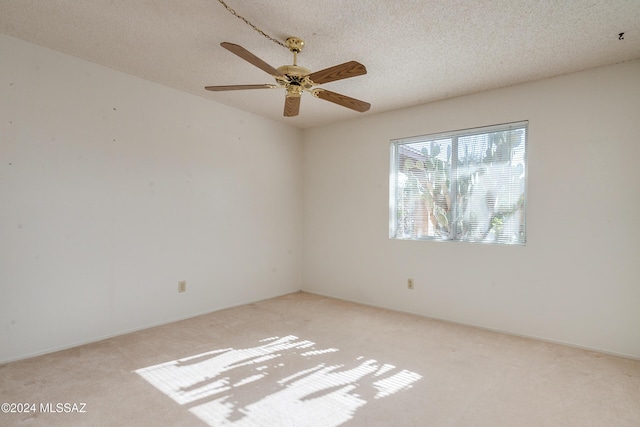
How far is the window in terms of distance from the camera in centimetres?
323

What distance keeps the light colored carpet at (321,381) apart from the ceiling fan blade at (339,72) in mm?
2006

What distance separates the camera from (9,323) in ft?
8.09

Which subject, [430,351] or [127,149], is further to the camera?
[127,149]

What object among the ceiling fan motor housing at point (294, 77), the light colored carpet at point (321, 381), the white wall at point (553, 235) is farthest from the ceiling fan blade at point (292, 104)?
the light colored carpet at point (321, 381)

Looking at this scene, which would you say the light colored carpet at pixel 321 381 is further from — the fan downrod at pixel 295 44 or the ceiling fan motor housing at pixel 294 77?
the fan downrod at pixel 295 44

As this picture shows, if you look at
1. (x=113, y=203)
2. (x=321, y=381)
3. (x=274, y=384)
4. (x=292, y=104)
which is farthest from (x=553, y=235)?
(x=113, y=203)

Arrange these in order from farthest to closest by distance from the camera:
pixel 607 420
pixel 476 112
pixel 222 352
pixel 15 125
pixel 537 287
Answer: pixel 476 112, pixel 537 287, pixel 222 352, pixel 15 125, pixel 607 420

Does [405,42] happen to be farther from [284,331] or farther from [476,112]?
[284,331]

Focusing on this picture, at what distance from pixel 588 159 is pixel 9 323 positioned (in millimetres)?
4753

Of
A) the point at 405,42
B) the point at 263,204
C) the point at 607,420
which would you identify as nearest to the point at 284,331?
the point at 263,204

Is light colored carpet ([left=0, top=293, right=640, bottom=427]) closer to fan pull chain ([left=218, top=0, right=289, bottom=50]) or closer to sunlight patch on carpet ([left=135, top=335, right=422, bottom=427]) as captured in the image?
sunlight patch on carpet ([left=135, top=335, right=422, bottom=427])

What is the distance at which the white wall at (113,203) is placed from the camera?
2525 mm

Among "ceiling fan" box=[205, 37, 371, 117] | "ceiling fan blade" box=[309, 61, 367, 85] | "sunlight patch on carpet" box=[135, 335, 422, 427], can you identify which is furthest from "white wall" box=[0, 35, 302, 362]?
"ceiling fan blade" box=[309, 61, 367, 85]

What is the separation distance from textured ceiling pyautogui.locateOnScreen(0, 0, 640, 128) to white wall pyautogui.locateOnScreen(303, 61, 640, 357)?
29 centimetres
